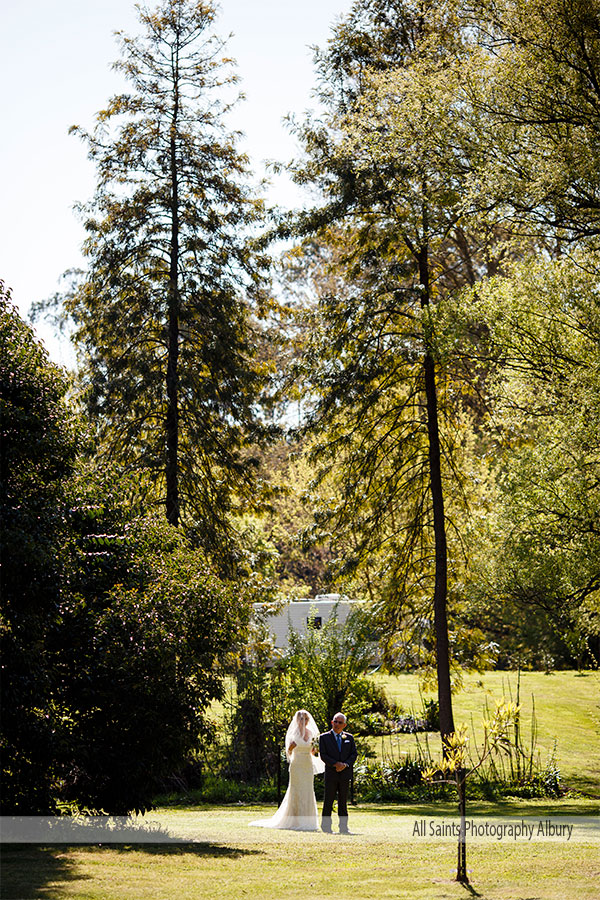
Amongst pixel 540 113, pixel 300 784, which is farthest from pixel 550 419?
pixel 300 784

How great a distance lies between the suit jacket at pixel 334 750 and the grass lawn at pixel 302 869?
1272 mm

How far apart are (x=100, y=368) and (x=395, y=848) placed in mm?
11593

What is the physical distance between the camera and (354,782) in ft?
59.8

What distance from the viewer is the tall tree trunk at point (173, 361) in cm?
1836

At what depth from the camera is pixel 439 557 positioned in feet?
62.1

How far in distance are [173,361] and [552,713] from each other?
13.6 meters

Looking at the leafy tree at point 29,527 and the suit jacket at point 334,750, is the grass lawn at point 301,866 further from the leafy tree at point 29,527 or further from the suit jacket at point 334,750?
the leafy tree at point 29,527

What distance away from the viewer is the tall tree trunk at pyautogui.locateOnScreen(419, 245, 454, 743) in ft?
61.5

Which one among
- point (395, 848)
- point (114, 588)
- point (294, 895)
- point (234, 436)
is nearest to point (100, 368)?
point (234, 436)

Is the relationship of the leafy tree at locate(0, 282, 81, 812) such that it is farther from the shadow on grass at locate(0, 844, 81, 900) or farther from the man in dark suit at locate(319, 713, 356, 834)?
the man in dark suit at locate(319, 713, 356, 834)

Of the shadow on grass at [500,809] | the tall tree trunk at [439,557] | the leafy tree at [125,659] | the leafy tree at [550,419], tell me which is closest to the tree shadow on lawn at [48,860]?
the leafy tree at [125,659]

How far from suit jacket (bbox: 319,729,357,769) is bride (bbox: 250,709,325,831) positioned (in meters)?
0.12

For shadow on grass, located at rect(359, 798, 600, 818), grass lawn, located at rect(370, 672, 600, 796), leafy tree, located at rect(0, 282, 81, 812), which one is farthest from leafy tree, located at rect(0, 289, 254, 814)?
grass lawn, located at rect(370, 672, 600, 796)

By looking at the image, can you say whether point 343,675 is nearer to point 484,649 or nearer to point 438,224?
point 484,649
